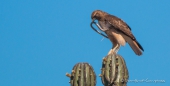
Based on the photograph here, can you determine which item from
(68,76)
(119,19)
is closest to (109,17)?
(119,19)

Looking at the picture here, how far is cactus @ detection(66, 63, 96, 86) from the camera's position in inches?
295

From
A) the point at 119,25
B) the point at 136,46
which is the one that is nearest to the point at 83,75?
the point at 136,46

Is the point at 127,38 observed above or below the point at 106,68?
above

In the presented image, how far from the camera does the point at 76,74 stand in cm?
754

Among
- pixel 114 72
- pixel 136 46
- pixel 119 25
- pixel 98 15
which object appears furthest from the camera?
pixel 119 25

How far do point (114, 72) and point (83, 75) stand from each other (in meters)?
0.52

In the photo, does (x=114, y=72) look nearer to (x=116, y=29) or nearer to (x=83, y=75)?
(x=83, y=75)

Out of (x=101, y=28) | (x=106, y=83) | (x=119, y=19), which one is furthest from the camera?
(x=119, y=19)

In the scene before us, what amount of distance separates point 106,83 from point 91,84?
10.0 inches

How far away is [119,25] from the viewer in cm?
1170

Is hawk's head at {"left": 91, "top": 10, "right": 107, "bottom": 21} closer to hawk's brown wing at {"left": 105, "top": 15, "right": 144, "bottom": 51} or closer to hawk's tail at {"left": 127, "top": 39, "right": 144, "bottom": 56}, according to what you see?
hawk's brown wing at {"left": 105, "top": 15, "right": 144, "bottom": 51}

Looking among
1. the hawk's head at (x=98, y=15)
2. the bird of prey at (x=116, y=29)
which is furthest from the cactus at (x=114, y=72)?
the hawk's head at (x=98, y=15)

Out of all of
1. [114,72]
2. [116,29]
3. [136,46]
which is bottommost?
[114,72]

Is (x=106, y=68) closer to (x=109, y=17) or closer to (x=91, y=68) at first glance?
(x=91, y=68)
